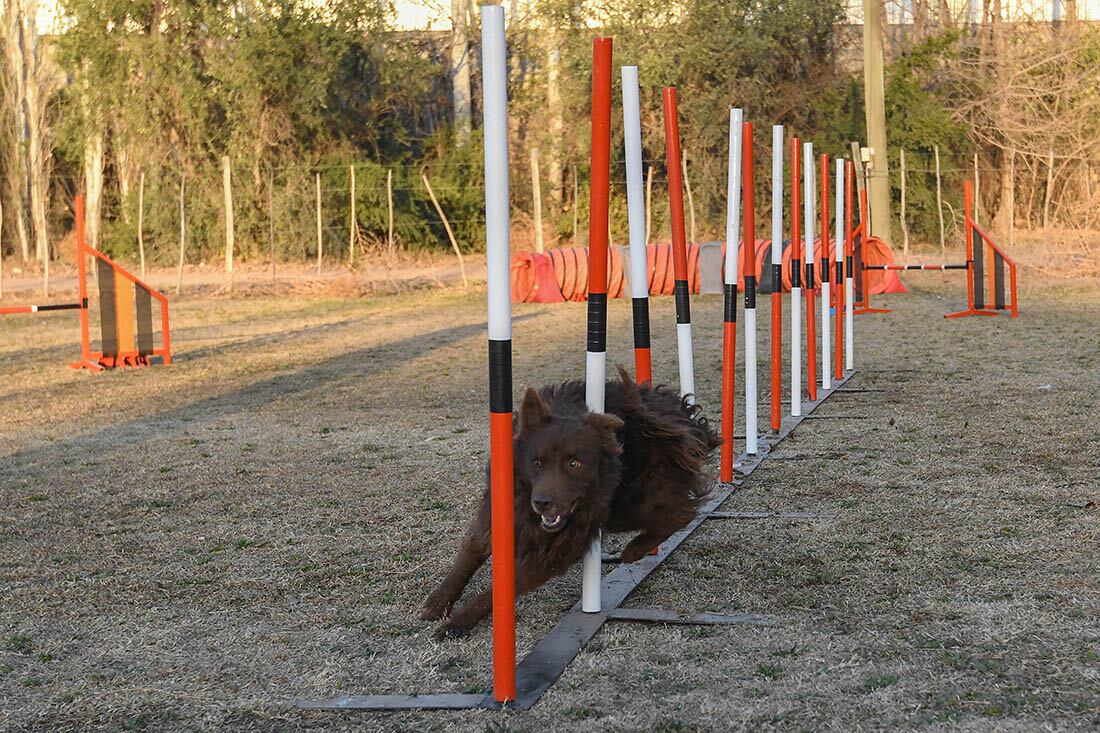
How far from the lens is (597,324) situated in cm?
399

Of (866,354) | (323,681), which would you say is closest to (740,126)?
(323,681)

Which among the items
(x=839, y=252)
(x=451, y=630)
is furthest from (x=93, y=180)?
(x=451, y=630)

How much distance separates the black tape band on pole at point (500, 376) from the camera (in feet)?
10.3

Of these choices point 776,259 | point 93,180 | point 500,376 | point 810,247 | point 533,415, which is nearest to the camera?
point 500,376

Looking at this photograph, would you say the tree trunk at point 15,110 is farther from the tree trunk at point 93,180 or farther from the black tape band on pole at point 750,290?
the black tape band on pole at point 750,290

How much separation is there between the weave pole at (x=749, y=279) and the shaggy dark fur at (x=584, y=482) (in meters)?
2.16

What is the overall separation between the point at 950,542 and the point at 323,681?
8.09 feet

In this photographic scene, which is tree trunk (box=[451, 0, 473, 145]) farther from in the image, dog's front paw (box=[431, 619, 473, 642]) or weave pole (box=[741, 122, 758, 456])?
dog's front paw (box=[431, 619, 473, 642])

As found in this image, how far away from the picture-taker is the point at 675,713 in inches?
121

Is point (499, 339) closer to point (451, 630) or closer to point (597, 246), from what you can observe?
point (597, 246)

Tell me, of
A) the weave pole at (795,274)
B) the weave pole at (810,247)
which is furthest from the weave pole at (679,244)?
the weave pole at (810,247)

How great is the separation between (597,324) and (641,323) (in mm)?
731

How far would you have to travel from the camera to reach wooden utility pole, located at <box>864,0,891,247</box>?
22.2 m

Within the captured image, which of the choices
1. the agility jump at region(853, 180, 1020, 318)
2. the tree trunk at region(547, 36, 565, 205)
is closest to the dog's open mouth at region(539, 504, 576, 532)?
the agility jump at region(853, 180, 1020, 318)
